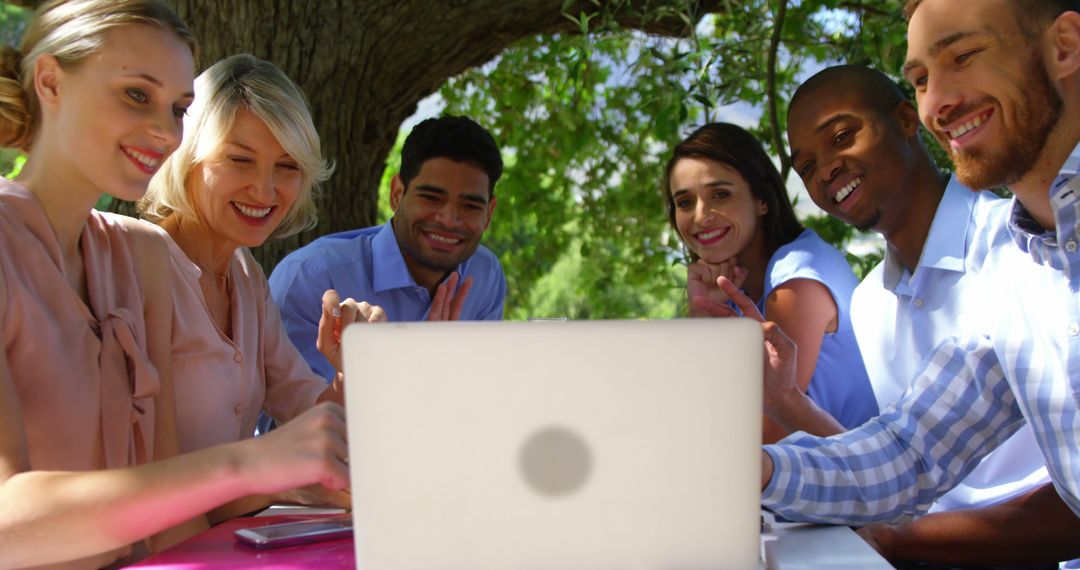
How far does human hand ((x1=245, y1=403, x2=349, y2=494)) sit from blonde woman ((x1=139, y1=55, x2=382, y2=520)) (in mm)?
1134

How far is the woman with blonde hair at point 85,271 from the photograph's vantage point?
157 centimetres

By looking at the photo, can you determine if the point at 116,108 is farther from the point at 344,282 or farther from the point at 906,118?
the point at 906,118

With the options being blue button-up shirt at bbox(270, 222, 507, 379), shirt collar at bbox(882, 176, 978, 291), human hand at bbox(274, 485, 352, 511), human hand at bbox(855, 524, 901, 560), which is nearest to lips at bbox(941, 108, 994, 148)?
shirt collar at bbox(882, 176, 978, 291)

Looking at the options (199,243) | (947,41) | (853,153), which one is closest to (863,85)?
(853,153)

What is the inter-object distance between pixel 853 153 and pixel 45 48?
2.25 m

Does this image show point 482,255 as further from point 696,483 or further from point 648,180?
point 696,483

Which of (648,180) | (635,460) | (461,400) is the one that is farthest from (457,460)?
(648,180)

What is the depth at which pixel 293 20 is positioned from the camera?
3.98m

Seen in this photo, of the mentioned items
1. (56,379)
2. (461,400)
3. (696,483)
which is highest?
(56,379)

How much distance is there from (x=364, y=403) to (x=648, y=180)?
16.1 feet

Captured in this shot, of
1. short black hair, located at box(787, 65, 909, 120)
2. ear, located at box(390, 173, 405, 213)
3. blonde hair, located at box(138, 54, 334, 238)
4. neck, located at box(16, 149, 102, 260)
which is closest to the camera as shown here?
neck, located at box(16, 149, 102, 260)

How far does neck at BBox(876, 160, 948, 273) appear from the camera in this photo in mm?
2986

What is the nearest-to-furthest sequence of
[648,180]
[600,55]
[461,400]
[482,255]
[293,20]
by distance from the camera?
1. [461,400]
2. [293,20]
3. [482,255]
4. [600,55]
5. [648,180]

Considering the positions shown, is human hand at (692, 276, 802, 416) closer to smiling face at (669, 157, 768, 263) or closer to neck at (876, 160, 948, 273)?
neck at (876, 160, 948, 273)
